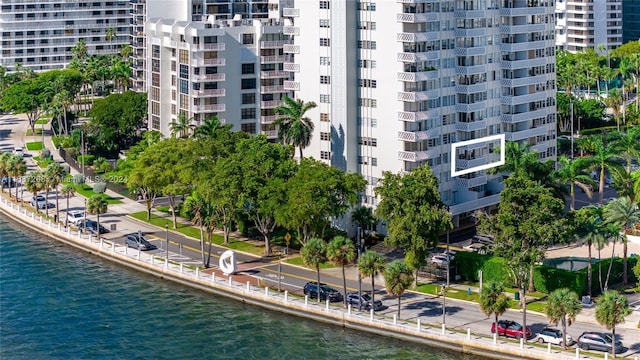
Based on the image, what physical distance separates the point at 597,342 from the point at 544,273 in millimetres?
22512

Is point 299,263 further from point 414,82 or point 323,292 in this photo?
point 414,82

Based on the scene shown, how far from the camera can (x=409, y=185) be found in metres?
156

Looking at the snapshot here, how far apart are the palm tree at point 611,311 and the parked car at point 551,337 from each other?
578 cm

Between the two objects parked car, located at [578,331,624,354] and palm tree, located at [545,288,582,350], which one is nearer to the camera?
palm tree, located at [545,288,582,350]

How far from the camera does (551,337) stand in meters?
135

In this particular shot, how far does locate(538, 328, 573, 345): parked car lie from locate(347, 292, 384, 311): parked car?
72.7ft

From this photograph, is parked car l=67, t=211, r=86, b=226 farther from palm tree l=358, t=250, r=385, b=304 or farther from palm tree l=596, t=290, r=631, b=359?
palm tree l=596, t=290, r=631, b=359

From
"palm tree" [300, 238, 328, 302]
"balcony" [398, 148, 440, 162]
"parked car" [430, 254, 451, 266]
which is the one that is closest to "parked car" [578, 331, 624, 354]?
"parked car" [430, 254, 451, 266]

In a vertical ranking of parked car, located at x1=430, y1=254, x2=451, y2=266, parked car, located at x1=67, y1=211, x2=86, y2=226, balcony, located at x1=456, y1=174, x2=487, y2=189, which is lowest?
→ parked car, located at x1=430, y1=254, x2=451, y2=266

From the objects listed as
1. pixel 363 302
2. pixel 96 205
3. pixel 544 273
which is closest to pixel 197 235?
pixel 96 205

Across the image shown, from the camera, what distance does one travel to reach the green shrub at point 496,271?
510 feet

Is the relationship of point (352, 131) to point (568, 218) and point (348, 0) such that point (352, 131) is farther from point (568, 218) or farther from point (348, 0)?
point (568, 218)

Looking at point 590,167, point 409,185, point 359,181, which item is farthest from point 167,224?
point 590,167

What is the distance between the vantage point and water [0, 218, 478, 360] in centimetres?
13975
